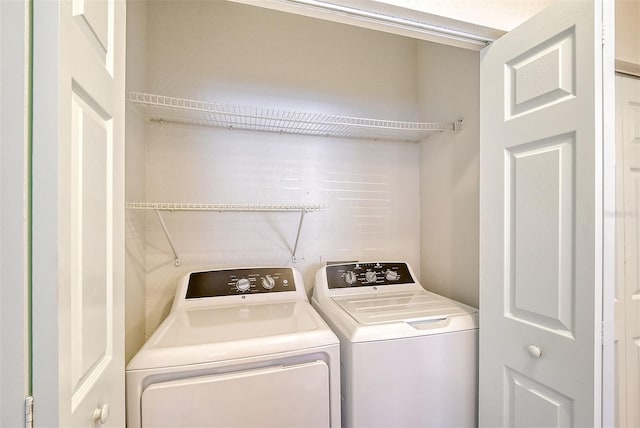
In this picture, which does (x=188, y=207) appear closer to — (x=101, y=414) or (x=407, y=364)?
(x=101, y=414)

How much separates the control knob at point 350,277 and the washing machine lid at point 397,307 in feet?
0.31

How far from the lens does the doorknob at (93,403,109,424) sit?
62 centimetres

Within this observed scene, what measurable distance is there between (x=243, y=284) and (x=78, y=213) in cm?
111

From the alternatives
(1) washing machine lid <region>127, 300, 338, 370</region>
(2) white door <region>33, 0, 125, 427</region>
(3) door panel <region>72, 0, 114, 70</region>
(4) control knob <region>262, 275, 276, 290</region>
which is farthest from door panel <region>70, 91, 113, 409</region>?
(4) control knob <region>262, 275, 276, 290</region>

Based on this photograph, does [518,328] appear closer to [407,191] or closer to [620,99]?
[620,99]

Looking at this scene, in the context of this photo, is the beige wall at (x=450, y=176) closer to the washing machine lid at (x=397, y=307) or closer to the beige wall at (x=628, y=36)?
the washing machine lid at (x=397, y=307)

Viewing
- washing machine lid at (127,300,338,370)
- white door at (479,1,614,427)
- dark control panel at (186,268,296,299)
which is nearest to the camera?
white door at (479,1,614,427)

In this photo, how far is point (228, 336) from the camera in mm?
1082

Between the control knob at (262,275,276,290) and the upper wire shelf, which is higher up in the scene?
the upper wire shelf

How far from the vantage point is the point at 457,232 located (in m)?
1.77

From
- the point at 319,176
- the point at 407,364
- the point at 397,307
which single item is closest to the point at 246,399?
the point at 407,364

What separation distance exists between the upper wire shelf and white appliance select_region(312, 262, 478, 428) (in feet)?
3.57

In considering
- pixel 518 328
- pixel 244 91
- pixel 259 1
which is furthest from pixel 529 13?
pixel 244 91

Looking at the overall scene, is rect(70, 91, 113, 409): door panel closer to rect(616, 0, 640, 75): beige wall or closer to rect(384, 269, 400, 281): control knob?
rect(384, 269, 400, 281): control knob
